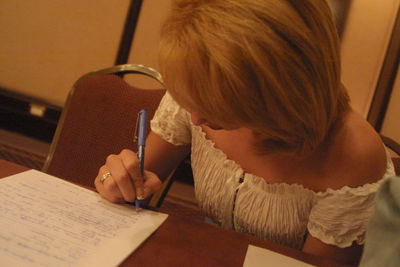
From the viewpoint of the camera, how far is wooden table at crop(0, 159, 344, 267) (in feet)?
1.40

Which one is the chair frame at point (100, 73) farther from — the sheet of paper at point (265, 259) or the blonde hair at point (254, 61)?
the sheet of paper at point (265, 259)

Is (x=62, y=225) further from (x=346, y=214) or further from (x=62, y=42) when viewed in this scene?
(x=62, y=42)

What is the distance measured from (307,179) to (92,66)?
203 cm

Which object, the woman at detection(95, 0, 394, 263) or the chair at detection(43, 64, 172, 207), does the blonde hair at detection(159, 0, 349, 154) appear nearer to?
the woman at detection(95, 0, 394, 263)

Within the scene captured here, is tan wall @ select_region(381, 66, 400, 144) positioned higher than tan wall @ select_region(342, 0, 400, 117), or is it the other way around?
tan wall @ select_region(342, 0, 400, 117)

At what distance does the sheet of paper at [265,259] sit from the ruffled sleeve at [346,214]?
164mm

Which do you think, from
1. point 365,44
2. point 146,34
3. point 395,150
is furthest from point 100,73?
point 365,44

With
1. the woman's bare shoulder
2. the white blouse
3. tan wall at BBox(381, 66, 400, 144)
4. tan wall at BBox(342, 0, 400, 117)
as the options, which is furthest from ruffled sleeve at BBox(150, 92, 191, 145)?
tan wall at BBox(381, 66, 400, 144)

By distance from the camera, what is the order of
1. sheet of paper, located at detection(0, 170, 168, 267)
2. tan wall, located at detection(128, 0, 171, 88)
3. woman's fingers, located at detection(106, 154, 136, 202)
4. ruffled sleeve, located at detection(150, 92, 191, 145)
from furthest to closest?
tan wall, located at detection(128, 0, 171, 88), ruffled sleeve, located at detection(150, 92, 191, 145), woman's fingers, located at detection(106, 154, 136, 202), sheet of paper, located at detection(0, 170, 168, 267)

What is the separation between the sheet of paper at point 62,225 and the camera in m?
0.39

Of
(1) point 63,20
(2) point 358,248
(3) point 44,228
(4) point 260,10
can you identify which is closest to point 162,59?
(4) point 260,10

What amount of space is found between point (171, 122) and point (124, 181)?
30 cm

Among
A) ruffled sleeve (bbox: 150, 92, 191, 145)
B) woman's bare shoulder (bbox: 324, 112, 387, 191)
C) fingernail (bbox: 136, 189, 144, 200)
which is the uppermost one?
woman's bare shoulder (bbox: 324, 112, 387, 191)

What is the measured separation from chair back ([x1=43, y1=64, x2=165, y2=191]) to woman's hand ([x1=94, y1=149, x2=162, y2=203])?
0.32 metres
